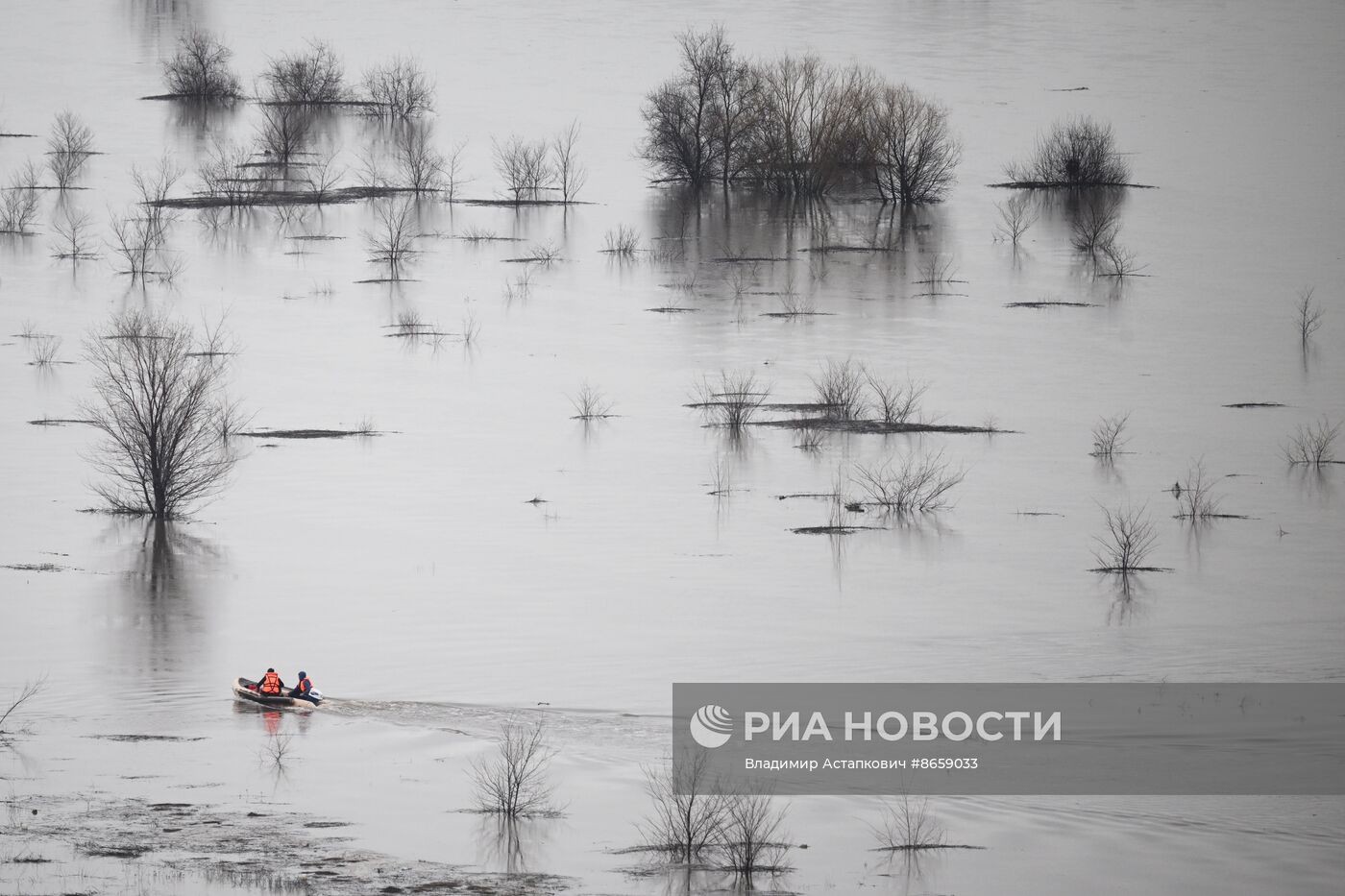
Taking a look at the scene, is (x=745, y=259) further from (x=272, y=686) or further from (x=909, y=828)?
(x=909, y=828)

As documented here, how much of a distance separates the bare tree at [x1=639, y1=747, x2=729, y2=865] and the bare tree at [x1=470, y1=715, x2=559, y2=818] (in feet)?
3.25

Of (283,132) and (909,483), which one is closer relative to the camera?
(909,483)

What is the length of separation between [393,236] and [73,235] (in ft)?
37.8

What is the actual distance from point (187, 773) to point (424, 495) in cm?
2072

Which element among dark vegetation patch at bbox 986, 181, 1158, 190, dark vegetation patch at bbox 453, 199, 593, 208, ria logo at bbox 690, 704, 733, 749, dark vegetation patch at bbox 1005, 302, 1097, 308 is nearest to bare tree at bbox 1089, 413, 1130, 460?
dark vegetation patch at bbox 1005, 302, 1097, 308

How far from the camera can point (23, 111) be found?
109 m

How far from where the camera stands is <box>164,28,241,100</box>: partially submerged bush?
370ft

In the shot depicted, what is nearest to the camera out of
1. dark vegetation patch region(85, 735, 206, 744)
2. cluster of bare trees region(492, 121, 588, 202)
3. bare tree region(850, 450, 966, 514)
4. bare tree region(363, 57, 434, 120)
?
dark vegetation patch region(85, 735, 206, 744)

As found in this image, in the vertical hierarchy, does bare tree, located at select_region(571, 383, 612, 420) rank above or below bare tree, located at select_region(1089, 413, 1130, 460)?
above

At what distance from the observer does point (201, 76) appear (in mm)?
112812

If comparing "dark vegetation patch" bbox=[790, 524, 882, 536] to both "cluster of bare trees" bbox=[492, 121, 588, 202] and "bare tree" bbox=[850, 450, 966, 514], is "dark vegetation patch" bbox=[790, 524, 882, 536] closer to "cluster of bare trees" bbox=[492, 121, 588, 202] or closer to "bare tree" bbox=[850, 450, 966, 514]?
"bare tree" bbox=[850, 450, 966, 514]

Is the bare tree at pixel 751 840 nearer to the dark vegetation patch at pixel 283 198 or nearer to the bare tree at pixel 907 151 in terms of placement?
the bare tree at pixel 907 151

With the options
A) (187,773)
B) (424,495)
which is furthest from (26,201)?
(187,773)

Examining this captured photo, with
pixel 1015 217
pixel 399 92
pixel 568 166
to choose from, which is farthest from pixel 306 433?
pixel 399 92
